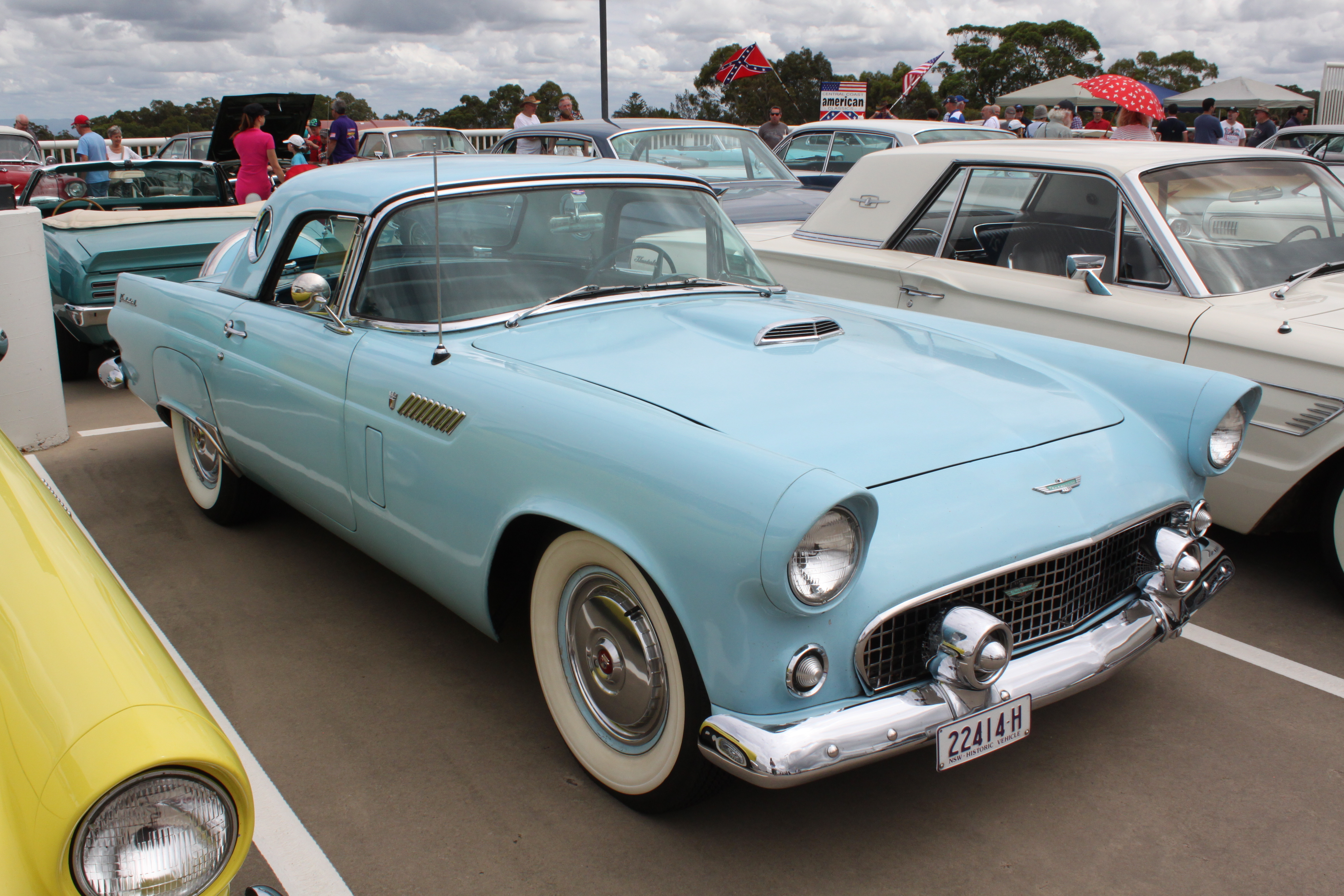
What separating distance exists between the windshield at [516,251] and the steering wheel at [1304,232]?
2.59 m

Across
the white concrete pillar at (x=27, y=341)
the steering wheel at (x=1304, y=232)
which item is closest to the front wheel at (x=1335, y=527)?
the steering wheel at (x=1304, y=232)

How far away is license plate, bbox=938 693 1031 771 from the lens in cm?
211

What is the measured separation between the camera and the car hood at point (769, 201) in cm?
776

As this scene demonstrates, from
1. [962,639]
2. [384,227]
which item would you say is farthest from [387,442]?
[962,639]

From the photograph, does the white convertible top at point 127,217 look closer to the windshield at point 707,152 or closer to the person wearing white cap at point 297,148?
the windshield at point 707,152

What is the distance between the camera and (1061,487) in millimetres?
2414

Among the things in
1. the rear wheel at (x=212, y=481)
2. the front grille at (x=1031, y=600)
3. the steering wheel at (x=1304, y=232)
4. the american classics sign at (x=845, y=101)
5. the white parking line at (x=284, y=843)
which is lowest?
the white parking line at (x=284, y=843)

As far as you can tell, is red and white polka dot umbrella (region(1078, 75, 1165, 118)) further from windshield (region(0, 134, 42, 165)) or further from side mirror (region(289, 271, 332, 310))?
windshield (region(0, 134, 42, 165))

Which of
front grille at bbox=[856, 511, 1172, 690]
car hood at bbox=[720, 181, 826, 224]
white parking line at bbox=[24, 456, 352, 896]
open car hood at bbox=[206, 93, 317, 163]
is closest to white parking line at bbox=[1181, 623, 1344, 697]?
front grille at bbox=[856, 511, 1172, 690]

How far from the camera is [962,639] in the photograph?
211cm

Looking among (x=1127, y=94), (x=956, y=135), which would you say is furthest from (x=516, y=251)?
(x=956, y=135)

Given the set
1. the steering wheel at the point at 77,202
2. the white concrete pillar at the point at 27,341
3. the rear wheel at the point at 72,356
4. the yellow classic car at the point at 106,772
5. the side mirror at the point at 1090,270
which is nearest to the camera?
the yellow classic car at the point at 106,772

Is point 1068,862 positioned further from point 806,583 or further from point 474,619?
point 474,619

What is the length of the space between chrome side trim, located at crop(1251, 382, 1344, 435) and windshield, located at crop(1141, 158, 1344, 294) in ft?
2.18
